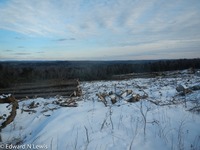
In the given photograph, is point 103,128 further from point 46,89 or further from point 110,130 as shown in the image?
point 46,89

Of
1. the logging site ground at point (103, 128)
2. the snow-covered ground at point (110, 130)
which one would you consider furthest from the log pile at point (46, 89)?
→ the snow-covered ground at point (110, 130)

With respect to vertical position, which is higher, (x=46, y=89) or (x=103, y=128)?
(x=103, y=128)

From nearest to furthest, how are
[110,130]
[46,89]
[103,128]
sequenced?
[110,130] < [103,128] < [46,89]

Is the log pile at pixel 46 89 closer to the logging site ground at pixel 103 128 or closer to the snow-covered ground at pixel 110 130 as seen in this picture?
the logging site ground at pixel 103 128

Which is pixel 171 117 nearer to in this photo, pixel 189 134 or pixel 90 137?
pixel 189 134

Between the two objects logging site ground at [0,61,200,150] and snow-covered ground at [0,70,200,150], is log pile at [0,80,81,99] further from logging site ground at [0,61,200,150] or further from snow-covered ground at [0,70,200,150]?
snow-covered ground at [0,70,200,150]

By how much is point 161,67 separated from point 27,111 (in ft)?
154

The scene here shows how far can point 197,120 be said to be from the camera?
495 cm

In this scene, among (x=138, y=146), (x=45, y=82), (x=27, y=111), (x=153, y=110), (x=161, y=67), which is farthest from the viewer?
(x=161, y=67)

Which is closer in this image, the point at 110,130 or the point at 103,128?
the point at 110,130

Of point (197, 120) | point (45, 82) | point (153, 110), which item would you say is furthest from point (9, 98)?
point (45, 82)

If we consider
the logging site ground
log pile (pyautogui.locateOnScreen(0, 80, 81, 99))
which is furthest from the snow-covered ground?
log pile (pyautogui.locateOnScreen(0, 80, 81, 99))

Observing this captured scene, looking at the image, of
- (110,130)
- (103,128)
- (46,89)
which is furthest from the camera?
(46,89)

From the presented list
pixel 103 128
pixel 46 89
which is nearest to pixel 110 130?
pixel 103 128
